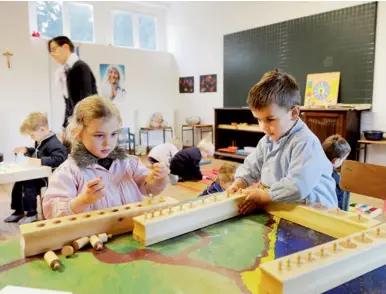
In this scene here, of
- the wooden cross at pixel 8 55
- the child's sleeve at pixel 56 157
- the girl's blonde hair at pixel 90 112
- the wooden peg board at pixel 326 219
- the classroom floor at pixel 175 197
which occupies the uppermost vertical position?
the wooden cross at pixel 8 55

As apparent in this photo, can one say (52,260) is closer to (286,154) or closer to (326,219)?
(326,219)

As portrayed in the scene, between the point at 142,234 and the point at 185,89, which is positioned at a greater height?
the point at 185,89

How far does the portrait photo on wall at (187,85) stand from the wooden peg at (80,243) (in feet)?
25.0

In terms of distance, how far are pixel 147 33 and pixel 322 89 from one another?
4814 millimetres

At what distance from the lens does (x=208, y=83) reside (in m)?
7.89

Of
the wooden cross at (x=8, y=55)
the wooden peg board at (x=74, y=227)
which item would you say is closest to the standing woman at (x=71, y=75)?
the wooden peg board at (x=74, y=227)

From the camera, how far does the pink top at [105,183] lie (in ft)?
4.37

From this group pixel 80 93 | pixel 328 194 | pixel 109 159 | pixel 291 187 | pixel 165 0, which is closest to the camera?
pixel 291 187

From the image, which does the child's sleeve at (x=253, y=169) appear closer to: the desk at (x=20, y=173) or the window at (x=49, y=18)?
the desk at (x=20, y=173)

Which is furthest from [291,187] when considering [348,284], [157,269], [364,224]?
[157,269]

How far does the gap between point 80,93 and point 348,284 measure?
279 centimetres

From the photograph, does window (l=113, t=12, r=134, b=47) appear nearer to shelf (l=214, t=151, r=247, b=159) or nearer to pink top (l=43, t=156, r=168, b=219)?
shelf (l=214, t=151, r=247, b=159)

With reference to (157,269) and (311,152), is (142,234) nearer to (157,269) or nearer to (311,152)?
(157,269)

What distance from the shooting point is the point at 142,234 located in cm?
98
